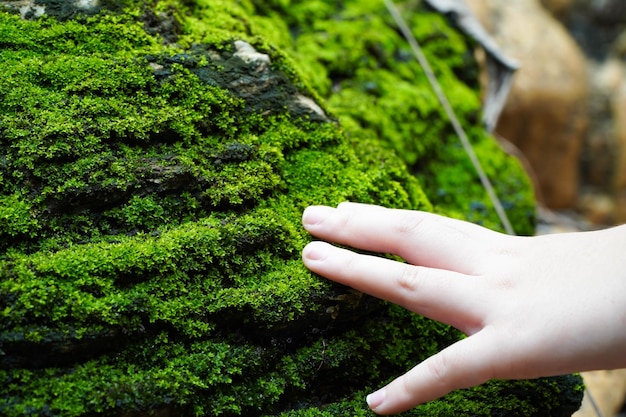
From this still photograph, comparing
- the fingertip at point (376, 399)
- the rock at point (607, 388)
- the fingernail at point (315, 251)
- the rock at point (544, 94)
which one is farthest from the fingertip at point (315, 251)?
the rock at point (544, 94)

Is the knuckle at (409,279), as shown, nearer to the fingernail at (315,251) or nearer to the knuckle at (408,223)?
the knuckle at (408,223)

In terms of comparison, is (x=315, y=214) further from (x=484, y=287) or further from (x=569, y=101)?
(x=569, y=101)

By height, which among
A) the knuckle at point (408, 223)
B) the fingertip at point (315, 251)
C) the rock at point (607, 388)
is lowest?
the rock at point (607, 388)

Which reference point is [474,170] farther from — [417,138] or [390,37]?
[390,37]

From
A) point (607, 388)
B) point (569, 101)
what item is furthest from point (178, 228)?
point (569, 101)

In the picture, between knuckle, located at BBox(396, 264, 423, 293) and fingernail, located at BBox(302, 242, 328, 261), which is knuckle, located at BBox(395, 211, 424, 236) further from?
fingernail, located at BBox(302, 242, 328, 261)

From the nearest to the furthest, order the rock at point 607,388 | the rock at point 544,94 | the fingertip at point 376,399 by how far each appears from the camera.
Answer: the fingertip at point 376,399 → the rock at point 607,388 → the rock at point 544,94
